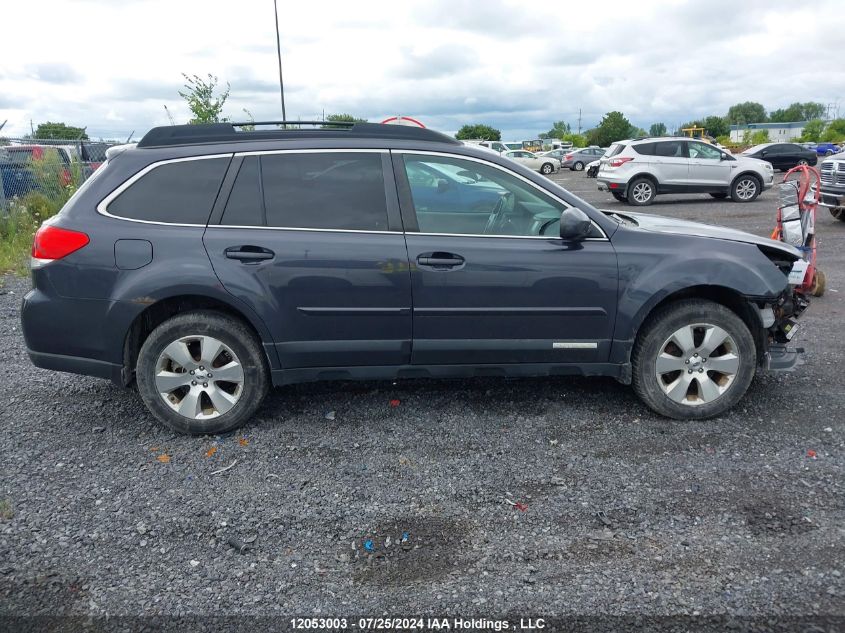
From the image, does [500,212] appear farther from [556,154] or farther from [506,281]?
[556,154]

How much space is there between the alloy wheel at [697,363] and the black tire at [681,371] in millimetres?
17

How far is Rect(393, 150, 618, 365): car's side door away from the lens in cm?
398

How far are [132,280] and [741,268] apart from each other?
363cm

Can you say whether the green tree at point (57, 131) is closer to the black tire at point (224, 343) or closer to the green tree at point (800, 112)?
the black tire at point (224, 343)

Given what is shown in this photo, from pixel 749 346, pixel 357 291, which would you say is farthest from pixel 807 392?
pixel 357 291

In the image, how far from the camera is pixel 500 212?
4.15 metres

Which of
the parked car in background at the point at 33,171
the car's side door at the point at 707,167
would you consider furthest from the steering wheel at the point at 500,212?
the car's side door at the point at 707,167

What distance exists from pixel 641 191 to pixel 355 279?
1458cm

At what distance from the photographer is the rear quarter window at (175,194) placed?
395 cm

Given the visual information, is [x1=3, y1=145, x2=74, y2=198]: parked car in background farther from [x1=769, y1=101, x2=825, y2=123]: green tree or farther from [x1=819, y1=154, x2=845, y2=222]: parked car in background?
[x1=769, y1=101, x2=825, y2=123]: green tree

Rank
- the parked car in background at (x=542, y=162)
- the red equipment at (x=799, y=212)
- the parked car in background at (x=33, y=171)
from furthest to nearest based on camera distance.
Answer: the parked car in background at (x=542, y=162)
the parked car in background at (x=33, y=171)
the red equipment at (x=799, y=212)

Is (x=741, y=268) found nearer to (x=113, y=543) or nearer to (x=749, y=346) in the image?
(x=749, y=346)

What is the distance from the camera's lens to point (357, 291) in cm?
395

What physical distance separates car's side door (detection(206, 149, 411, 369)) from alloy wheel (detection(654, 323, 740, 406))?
1.63m
